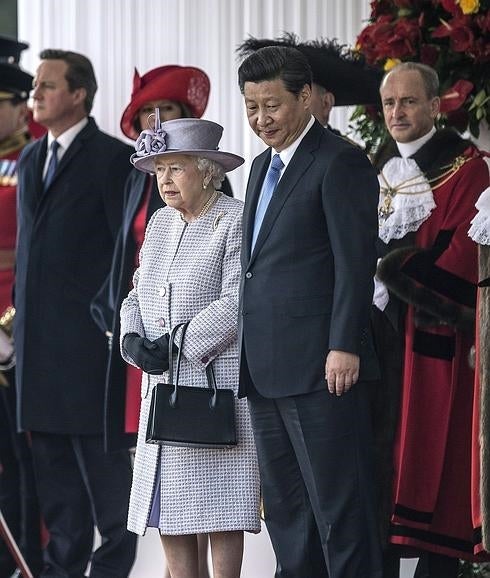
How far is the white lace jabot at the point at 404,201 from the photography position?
13.6 feet

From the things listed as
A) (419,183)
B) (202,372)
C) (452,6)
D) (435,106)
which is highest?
(452,6)

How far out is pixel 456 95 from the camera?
15.1 ft

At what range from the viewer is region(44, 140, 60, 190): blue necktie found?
486cm

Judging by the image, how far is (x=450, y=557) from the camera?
416 centimetres

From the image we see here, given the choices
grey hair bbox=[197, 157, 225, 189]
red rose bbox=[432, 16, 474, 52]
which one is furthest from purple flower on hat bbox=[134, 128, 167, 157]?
red rose bbox=[432, 16, 474, 52]

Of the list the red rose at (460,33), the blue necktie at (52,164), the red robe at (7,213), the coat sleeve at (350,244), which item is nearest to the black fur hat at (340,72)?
the red rose at (460,33)

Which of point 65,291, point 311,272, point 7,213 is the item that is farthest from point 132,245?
point 311,272

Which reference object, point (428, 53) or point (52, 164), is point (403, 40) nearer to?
point (428, 53)

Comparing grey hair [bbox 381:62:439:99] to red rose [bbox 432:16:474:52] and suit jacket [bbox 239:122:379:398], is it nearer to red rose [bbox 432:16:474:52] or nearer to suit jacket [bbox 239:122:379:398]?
red rose [bbox 432:16:474:52]

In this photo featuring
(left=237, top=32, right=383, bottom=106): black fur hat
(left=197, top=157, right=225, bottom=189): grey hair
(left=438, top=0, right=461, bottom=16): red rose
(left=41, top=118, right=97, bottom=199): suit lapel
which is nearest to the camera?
(left=197, top=157, right=225, bottom=189): grey hair

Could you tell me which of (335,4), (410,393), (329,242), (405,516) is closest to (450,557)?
(405,516)

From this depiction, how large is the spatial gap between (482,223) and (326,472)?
2.62 ft

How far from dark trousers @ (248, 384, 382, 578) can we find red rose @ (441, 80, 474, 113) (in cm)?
141

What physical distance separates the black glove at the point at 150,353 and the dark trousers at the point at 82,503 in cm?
107
